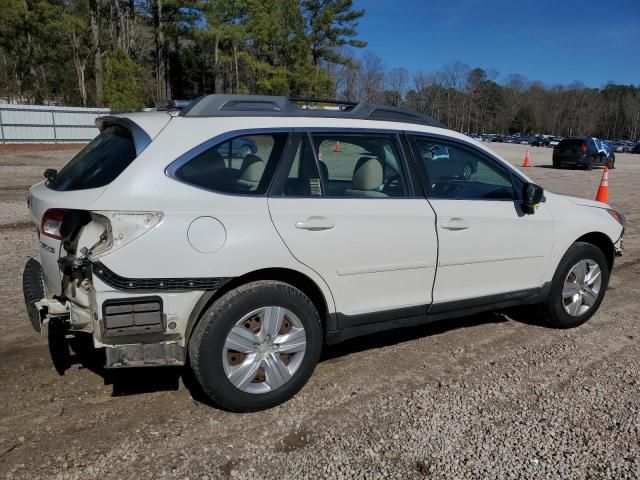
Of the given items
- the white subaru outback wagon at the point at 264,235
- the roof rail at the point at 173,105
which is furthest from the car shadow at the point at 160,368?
the roof rail at the point at 173,105

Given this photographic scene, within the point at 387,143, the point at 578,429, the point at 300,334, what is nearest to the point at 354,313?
the point at 300,334

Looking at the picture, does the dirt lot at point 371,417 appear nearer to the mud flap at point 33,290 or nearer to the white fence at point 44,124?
the mud flap at point 33,290

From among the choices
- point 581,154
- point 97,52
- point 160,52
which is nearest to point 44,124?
point 97,52

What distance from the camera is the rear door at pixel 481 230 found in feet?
12.2

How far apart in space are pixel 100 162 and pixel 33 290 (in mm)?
938

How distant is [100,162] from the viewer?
3053mm

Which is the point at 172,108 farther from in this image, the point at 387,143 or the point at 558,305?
the point at 558,305

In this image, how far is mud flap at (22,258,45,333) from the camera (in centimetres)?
306

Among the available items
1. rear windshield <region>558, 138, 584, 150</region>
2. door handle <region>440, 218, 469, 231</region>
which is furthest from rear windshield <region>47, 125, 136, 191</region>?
rear windshield <region>558, 138, 584, 150</region>

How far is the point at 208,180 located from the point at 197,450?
1473 millimetres

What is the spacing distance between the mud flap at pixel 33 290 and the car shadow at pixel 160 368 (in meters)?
0.25

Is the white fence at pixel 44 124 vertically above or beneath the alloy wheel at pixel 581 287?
above

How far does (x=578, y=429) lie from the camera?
3.11m

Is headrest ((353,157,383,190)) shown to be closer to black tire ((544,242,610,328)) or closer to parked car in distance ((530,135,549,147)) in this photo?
black tire ((544,242,610,328))
